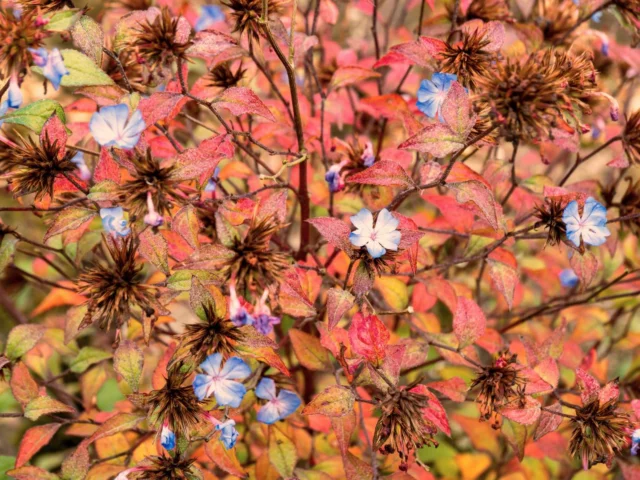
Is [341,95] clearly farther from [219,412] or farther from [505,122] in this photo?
[219,412]

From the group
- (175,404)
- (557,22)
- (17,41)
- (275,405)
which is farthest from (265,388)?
(557,22)

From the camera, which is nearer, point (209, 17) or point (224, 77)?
point (224, 77)

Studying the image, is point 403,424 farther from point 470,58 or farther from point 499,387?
point 470,58

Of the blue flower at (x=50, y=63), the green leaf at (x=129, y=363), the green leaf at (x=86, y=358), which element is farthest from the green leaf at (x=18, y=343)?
the blue flower at (x=50, y=63)

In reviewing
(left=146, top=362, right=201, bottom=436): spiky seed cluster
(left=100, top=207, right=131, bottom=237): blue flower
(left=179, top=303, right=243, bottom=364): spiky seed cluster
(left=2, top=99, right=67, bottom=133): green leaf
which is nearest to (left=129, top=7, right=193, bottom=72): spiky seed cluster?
(left=2, top=99, right=67, bottom=133): green leaf

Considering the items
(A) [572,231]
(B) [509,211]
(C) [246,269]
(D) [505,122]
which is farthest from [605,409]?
(B) [509,211]

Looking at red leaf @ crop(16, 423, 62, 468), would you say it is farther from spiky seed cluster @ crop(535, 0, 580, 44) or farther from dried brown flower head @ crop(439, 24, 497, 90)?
spiky seed cluster @ crop(535, 0, 580, 44)
